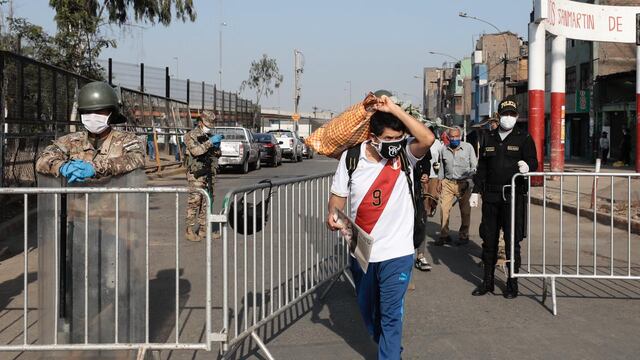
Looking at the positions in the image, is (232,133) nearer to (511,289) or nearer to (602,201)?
(602,201)

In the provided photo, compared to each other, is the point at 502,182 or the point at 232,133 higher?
A: the point at 232,133

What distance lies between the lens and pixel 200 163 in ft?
32.5

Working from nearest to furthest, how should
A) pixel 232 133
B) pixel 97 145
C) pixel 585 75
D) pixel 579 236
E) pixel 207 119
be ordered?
pixel 97 145 < pixel 579 236 < pixel 207 119 < pixel 232 133 < pixel 585 75

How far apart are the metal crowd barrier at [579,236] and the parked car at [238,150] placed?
35.1 ft

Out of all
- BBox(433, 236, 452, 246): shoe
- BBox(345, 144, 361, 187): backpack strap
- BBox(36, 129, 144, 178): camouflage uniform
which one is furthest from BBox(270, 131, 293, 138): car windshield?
BBox(345, 144, 361, 187): backpack strap

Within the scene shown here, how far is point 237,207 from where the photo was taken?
453cm

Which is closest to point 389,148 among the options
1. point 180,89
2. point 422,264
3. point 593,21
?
point 422,264

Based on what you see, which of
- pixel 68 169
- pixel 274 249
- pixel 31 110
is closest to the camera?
pixel 68 169

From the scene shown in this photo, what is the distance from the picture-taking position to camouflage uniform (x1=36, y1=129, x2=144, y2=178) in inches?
174

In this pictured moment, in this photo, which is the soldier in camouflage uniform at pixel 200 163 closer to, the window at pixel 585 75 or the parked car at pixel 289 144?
the parked car at pixel 289 144

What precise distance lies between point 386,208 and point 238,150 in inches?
776

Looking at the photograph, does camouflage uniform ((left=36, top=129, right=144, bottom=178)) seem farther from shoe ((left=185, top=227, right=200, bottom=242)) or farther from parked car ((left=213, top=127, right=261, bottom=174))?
parked car ((left=213, top=127, right=261, bottom=174))

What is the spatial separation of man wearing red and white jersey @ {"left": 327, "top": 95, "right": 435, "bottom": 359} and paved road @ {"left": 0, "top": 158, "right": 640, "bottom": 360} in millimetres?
684

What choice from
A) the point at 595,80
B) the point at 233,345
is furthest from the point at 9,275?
the point at 595,80
